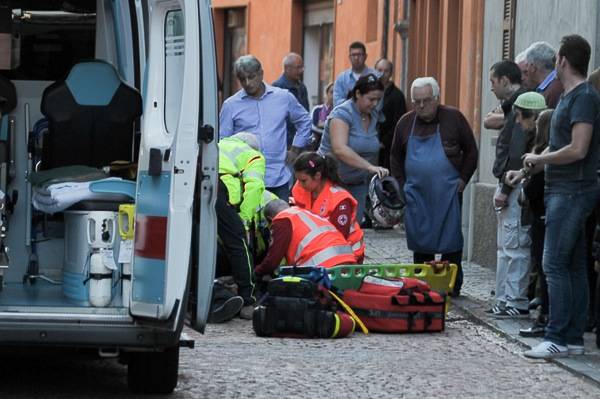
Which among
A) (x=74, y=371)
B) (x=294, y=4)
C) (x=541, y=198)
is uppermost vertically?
(x=294, y=4)

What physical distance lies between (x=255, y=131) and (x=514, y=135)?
2.83 metres

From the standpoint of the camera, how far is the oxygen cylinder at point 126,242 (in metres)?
8.29

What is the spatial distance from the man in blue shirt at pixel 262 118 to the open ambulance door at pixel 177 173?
5.59 m

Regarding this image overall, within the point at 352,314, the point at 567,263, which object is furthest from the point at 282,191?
the point at 567,263

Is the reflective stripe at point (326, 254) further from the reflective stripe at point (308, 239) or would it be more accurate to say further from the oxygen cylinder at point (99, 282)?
Result: the oxygen cylinder at point (99, 282)

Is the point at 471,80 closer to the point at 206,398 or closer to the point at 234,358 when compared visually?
the point at 234,358

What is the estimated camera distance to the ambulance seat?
9375 mm

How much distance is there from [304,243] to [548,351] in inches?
89.8

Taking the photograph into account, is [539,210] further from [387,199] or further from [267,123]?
[267,123]

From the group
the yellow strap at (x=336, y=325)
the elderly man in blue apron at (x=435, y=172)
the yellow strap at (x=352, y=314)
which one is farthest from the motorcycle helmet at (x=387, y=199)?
the yellow strap at (x=336, y=325)

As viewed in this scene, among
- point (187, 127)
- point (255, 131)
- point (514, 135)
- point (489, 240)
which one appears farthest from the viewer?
point (489, 240)

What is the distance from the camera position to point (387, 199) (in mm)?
13352

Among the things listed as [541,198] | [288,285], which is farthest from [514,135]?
[288,285]

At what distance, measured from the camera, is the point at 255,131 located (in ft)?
45.7
